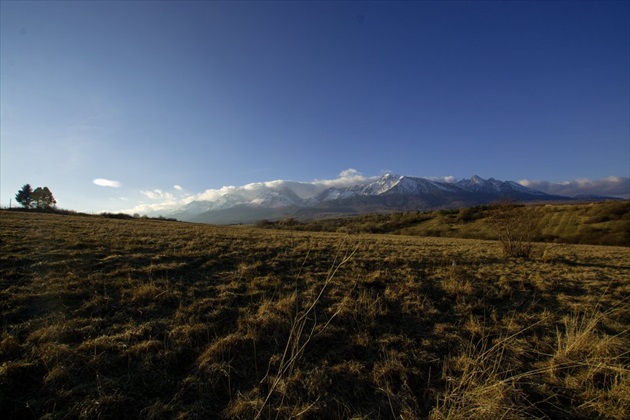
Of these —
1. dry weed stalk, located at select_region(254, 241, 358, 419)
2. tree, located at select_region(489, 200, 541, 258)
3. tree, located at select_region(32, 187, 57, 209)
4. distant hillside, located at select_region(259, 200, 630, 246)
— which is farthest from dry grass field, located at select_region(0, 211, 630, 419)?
tree, located at select_region(32, 187, 57, 209)

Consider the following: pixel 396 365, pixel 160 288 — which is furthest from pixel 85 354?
pixel 396 365

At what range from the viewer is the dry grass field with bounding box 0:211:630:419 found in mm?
3521

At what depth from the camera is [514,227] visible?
16.1 meters

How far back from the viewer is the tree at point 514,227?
15805mm

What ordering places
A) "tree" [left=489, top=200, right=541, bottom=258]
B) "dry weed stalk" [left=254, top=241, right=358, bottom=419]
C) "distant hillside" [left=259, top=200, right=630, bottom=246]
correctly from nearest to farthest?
"dry weed stalk" [left=254, top=241, right=358, bottom=419] < "tree" [left=489, top=200, right=541, bottom=258] < "distant hillside" [left=259, top=200, right=630, bottom=246]

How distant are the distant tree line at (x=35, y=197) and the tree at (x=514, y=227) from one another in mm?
100140

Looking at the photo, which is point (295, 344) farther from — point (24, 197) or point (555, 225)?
point (24, 197)

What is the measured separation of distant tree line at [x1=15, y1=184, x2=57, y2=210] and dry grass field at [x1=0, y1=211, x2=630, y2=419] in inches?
3662

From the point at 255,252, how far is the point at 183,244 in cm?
392

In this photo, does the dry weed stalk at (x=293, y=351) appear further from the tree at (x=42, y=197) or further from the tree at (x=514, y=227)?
the tree at (x=42, y=197)

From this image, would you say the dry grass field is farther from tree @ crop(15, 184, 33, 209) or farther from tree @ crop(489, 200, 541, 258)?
tree @ crop(15, 184, 33, 209)

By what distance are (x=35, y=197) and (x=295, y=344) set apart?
105 meters

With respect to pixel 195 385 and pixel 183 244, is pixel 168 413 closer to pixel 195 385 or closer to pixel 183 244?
pixel 195 385

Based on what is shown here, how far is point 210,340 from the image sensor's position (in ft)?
16.2
